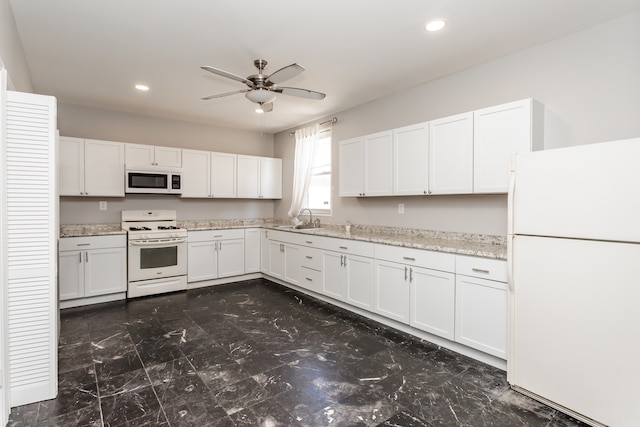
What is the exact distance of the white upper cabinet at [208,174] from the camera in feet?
16.8

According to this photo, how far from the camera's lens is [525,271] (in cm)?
223

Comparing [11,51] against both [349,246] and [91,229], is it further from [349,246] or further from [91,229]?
[349,246]

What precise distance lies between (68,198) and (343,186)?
150 inches

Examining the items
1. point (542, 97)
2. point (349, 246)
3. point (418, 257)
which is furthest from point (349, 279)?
point (542, 97)

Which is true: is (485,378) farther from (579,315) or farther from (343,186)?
(343,186)

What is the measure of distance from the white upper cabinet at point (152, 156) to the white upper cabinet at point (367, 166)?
2602 millimetres

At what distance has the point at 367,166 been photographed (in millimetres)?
4016

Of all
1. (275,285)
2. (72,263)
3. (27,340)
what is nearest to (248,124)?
(275,285)

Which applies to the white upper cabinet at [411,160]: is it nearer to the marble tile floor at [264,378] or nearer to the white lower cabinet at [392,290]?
the white lower cabinet at [392,290]

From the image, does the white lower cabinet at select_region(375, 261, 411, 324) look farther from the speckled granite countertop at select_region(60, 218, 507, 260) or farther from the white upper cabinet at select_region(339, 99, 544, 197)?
the white upper cabinet at select_region(339, 99, 544, 197)

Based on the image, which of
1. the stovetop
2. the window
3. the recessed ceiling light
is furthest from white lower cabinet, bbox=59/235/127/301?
the recessed ceiling light

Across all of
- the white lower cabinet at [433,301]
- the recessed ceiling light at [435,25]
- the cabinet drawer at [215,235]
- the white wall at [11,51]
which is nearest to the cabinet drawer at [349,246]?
the white lower cabinet at [433,301]

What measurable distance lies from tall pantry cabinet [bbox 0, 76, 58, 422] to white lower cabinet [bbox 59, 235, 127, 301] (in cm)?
222

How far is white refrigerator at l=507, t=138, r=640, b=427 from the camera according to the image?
70.8 inches
